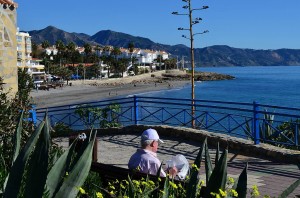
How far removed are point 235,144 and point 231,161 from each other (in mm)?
1013

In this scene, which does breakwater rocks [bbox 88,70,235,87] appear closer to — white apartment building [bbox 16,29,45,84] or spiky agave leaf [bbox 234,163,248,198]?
white apartment building [bbox 16,29,45,84]

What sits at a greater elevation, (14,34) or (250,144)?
(14,34)

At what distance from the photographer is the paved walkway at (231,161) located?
6.55 meters

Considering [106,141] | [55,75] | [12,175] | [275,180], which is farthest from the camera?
[55,75]

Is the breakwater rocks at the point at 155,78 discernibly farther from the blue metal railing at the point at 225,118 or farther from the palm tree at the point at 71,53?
the blue metal railing at the point at 225,118

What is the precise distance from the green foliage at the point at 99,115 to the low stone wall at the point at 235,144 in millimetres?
1956

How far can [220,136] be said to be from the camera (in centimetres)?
953

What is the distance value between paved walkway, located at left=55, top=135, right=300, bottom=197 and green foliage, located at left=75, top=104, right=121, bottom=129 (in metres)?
2.29

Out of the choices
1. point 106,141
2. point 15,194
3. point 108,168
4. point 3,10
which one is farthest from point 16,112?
point 106,141

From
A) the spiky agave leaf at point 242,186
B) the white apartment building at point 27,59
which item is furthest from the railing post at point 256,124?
the white apartment building at point 27,59

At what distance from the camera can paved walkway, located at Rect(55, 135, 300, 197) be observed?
655cm

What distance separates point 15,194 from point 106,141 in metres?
9.23

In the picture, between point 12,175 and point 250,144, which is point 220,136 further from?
point 12,175

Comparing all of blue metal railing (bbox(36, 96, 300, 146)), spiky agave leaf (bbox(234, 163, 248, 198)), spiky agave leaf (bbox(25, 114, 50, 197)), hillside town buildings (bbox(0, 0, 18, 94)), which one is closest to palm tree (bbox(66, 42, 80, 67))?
blue metal railing (bbox(36, 96, 300, 146))
